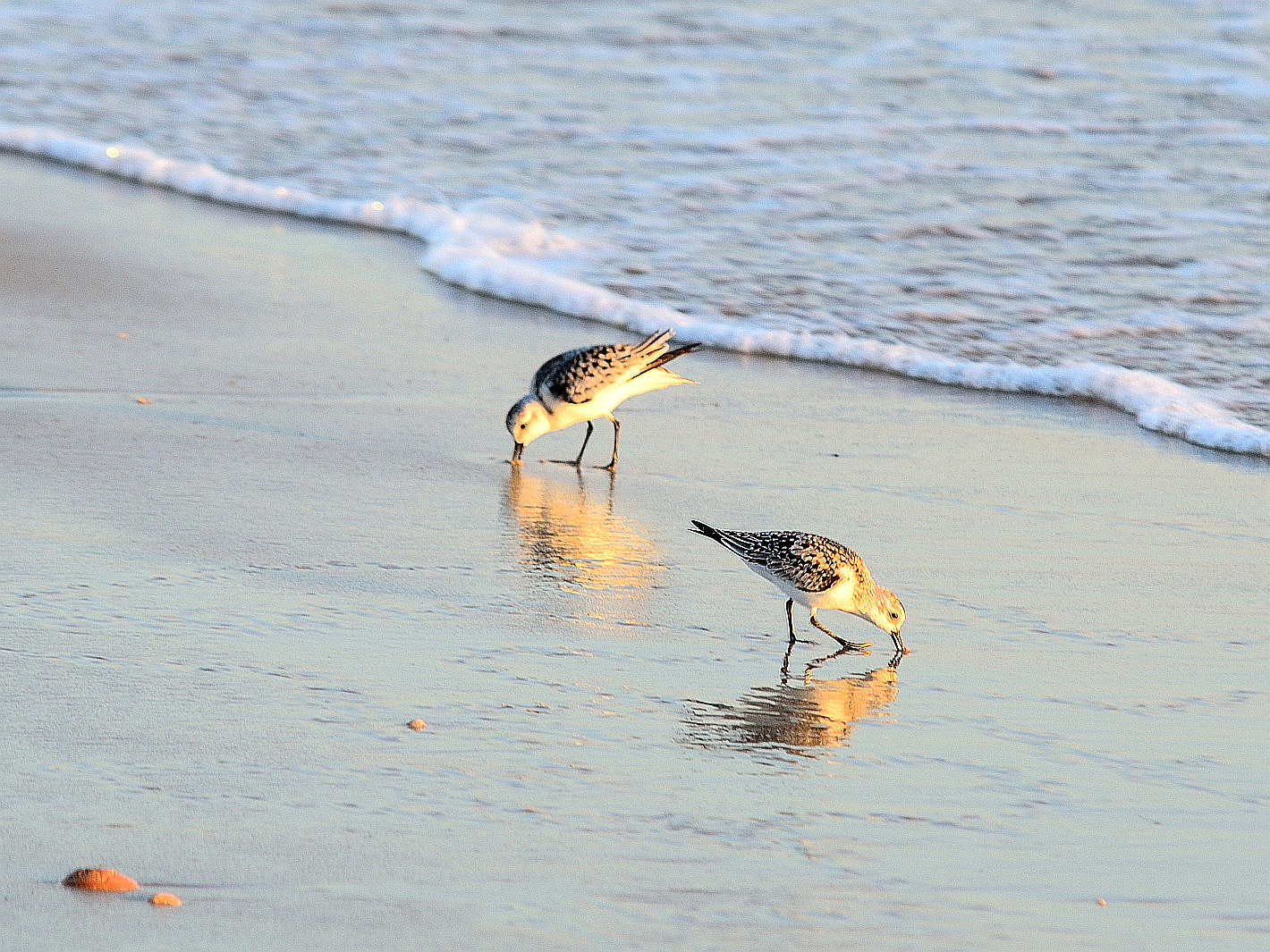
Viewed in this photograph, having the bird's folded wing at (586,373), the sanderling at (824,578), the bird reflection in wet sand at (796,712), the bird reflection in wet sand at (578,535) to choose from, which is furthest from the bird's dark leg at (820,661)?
the bird's folded wing at (586,373)

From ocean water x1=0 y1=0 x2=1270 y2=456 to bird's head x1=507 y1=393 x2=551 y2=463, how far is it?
2068mm

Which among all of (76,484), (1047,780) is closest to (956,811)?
(1047,780)

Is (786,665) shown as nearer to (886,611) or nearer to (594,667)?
(886,611)

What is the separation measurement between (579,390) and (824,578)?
215 centimetres

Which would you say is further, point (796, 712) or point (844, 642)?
point (844, 642)

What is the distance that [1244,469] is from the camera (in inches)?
272

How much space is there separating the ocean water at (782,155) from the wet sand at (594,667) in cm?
105

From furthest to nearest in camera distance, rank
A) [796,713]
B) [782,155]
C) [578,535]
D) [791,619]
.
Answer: [782,155] < [578,535] < [791,619] < [796,713]

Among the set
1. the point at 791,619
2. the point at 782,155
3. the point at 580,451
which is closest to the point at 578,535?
the point at 791,619

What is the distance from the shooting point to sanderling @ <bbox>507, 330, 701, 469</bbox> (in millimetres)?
6715

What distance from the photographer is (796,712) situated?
4.35 m

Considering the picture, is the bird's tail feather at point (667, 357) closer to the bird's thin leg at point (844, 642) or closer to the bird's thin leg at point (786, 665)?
the bird's thin leg at point (844, 642)

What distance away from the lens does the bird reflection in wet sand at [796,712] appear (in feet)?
13.5

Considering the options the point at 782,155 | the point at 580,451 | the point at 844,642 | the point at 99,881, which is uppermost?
the point at 782,155
